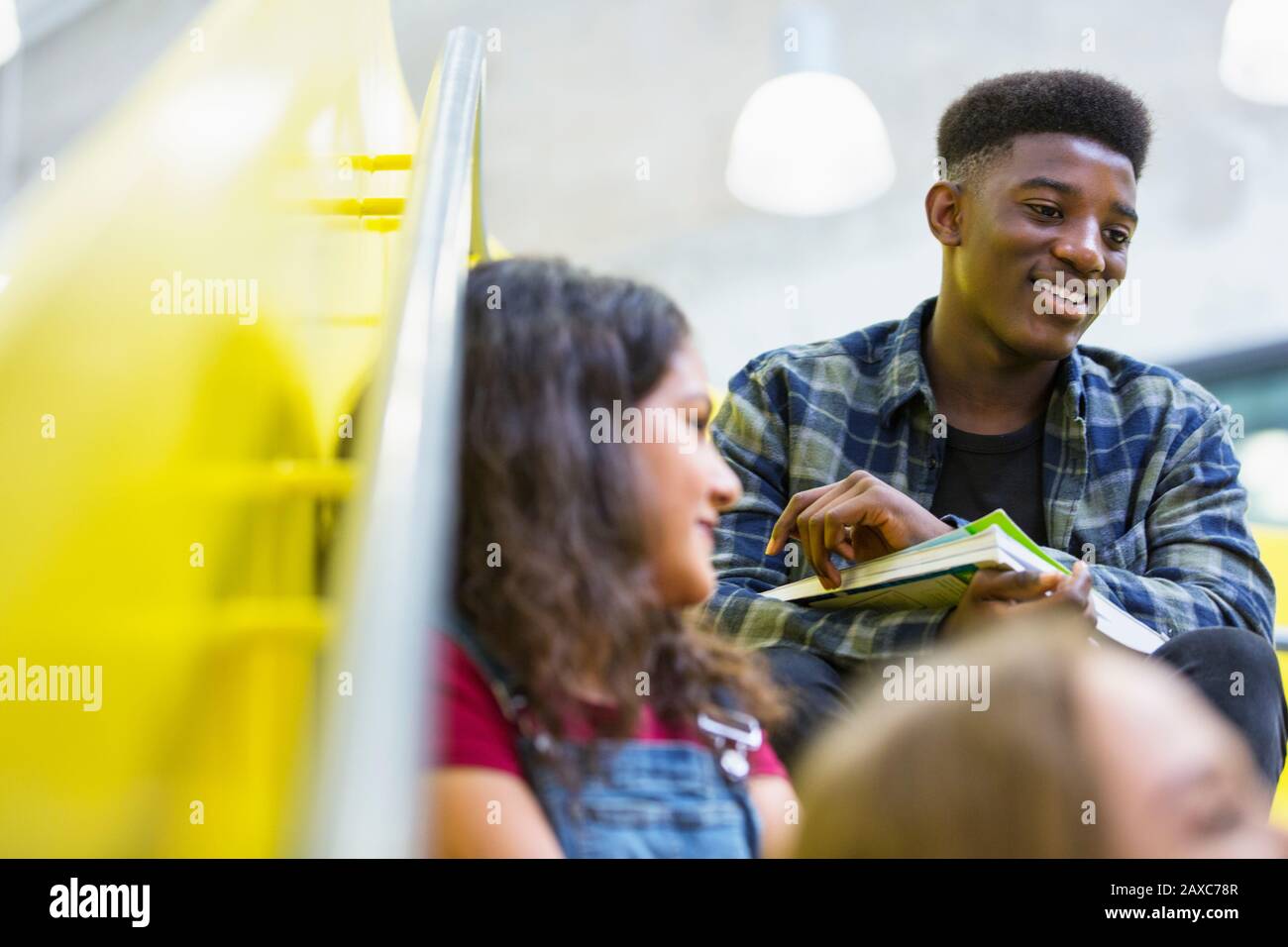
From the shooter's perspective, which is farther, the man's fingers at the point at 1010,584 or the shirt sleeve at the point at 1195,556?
the shirt sleeve at the point at 1195,556

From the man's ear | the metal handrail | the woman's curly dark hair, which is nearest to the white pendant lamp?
the man's ear

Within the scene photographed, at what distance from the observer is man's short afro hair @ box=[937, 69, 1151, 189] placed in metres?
1.85

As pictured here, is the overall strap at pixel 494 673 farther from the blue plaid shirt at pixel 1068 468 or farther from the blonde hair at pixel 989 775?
the blue plaid shirt at pixel 1068 468

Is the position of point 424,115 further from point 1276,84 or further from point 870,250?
point 870,250

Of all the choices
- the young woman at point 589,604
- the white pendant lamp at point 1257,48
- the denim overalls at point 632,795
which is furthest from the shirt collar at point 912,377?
the white pendant lamp at point 1257,48

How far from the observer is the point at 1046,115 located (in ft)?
6.12

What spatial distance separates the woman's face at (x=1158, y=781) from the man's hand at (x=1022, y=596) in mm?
538

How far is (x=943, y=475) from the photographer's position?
5.73ft

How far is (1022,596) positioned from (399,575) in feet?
2.61

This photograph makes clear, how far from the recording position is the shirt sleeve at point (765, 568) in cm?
142

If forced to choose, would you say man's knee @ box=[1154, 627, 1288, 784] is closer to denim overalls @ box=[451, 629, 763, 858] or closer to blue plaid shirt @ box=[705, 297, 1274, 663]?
blue plaid shirt @ box=[705, 297, 1274, 663]

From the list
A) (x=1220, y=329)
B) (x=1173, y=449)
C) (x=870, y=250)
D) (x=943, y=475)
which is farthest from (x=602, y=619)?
(x=870, y=250)

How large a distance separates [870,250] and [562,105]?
1228 mm
